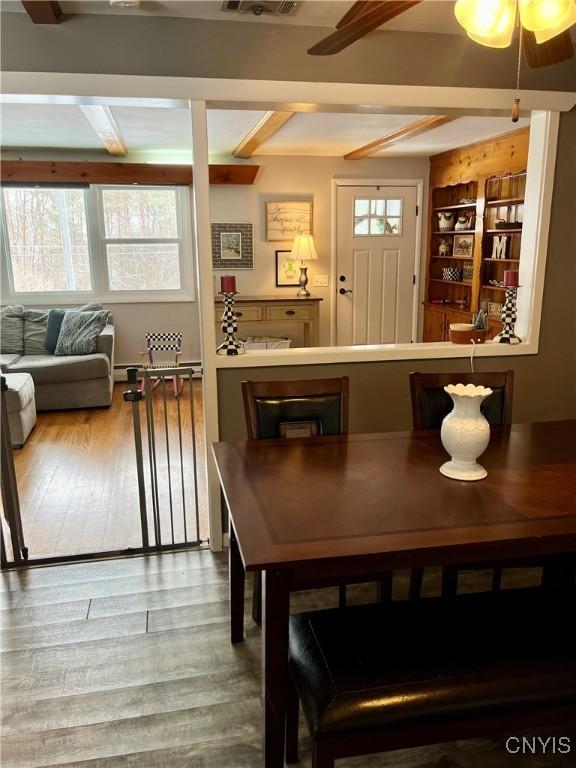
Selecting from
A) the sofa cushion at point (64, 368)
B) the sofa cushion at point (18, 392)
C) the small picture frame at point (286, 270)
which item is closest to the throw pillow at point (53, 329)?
the sofa cushion at point (64, 368)

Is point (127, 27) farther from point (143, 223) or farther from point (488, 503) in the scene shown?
point (143, 223)

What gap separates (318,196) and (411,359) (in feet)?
12.3

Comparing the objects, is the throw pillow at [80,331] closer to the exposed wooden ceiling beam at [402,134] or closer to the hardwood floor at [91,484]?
the hardwood floor at [91,484]

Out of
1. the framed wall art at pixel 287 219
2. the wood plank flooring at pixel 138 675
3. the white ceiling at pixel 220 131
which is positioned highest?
the white ceiling at pixel 220 131

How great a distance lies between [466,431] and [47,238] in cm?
553

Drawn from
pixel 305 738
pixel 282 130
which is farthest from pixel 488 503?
pixel 282 130

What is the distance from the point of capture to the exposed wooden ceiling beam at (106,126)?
12.0 feet

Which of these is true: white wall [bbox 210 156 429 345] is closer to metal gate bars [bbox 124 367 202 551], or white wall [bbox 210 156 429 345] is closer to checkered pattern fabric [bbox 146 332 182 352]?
checkered pattern fabric [bbox 146 332 182 352]

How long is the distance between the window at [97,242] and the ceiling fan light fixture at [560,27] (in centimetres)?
498

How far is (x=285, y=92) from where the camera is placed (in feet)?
8.13

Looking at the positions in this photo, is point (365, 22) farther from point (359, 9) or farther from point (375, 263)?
point (375, 263)

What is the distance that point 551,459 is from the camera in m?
1.93

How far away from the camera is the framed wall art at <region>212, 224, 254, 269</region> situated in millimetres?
6062

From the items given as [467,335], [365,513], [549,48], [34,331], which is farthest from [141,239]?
[365,513]
